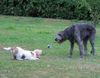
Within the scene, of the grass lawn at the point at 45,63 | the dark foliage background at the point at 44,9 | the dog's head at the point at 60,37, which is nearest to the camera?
the grass lawn at the point at 45,63

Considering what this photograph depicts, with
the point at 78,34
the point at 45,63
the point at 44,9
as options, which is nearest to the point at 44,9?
the point at 44,9

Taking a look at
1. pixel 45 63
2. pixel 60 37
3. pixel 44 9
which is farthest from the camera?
pixel 44 9

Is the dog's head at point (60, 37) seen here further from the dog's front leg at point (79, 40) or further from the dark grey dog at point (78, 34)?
the dog's front leg at point (79, 40)

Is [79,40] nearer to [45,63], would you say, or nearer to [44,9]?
[45,63]

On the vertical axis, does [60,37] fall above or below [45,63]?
above

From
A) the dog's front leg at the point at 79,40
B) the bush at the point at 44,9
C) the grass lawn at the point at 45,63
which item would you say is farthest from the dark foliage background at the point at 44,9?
the dog's front leg at the point at 79,40

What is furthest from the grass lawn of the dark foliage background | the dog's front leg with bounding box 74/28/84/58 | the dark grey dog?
the dark foliage background

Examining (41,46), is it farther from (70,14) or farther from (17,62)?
(70,14)

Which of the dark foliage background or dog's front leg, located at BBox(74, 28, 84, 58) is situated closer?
dog's front leg, located at BBox(74, 28, 84, 58)

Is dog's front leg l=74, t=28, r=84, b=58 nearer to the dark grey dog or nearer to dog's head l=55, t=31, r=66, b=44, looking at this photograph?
the dark grey dog

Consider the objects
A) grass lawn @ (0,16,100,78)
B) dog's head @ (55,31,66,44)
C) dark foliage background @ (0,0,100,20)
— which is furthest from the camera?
dark foliage background @ (0,0,100,20)

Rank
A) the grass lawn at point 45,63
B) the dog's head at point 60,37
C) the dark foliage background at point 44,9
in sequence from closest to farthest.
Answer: the grass lawn at point 45,63
the dog's head at point 60,37
the dark foliage background at point 44,9

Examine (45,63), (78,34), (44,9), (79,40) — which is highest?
(78,34)

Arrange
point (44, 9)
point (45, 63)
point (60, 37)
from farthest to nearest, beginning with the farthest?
point (44, 9), point (60, 37), point (45, 63)
